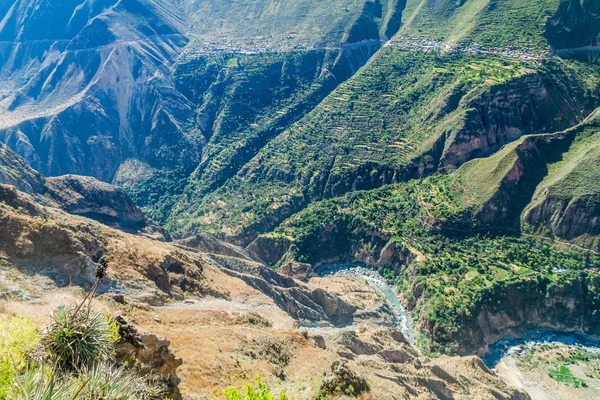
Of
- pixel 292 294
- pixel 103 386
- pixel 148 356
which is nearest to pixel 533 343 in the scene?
pixel 292 294

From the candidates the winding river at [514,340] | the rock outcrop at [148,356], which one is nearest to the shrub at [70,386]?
the rock outcrop at [148,356]

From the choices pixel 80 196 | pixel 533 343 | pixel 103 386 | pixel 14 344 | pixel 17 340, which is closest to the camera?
pixel 103 386

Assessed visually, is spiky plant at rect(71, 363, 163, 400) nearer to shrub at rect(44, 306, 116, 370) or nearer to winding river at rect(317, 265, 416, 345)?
shrub at rect(44, 306, 116, 370)

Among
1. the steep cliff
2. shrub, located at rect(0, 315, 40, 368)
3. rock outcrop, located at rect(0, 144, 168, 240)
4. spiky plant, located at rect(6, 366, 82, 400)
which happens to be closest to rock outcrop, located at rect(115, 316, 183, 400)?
shrub, located at rect(0, 315, 40, 368)

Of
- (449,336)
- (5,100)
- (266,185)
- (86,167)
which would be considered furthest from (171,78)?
(449,336)

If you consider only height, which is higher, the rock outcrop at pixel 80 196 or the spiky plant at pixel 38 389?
the spiky plant at pixel 38 389

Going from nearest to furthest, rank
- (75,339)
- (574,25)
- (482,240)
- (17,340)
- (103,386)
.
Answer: (103,386) < (17,340) < (75,339) < (482,240) < (574,25)

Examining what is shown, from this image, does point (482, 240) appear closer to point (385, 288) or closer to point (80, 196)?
point (385, 288)

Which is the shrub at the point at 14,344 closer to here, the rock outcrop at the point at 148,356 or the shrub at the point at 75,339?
the shrub at the point at 75,339

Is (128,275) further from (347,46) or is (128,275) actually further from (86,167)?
(347,46)
